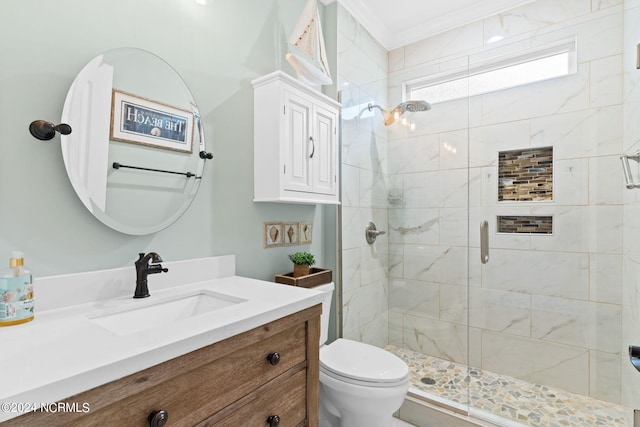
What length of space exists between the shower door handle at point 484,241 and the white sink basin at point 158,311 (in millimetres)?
1783

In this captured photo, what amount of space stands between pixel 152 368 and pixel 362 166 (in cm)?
A: 198

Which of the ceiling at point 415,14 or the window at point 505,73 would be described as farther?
the ceiling at point 415,14

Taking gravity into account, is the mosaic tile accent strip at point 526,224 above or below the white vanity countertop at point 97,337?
above

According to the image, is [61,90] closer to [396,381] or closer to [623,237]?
[396,381]

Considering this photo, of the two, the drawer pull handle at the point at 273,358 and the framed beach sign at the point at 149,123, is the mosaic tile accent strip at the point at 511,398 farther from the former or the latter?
the framed beach sign at the point at 149,123

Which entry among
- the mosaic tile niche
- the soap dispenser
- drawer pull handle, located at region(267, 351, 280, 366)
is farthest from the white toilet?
the mosaic tile niche

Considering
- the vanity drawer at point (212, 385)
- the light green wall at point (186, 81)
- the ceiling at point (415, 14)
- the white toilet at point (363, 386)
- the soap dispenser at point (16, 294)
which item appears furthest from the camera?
Result: the ceiling at point (415, 14)

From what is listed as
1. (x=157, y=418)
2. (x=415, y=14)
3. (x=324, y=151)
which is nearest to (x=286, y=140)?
(x=324, y=151)

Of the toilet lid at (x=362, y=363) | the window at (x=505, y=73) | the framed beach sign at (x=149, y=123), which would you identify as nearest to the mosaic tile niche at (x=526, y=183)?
the window at (x=505, y=73)

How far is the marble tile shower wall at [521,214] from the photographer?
193cm

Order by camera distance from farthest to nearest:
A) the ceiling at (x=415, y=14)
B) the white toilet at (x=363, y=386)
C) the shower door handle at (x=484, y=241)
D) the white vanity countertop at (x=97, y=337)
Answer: the ceiling at (x=415, y=14)
the shower door handle at (x=484, y=241)
the white toilet at (x=363, y=386)
the white vanity countertop at (x=97, y=337)

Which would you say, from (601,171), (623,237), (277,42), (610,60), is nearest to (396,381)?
(623,237)

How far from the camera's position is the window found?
2.14 meters

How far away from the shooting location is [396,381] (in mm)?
1434
